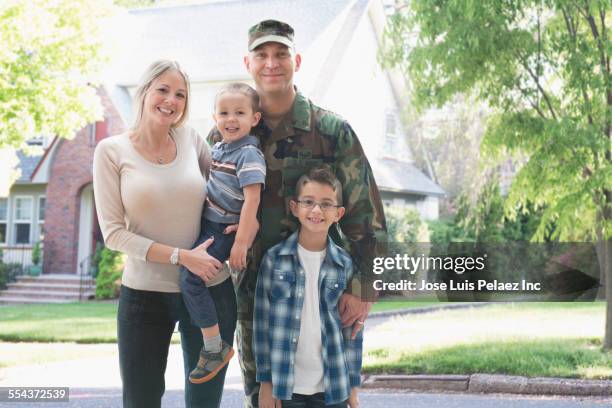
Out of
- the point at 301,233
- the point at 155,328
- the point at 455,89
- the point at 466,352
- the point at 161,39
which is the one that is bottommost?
the point at 466,352

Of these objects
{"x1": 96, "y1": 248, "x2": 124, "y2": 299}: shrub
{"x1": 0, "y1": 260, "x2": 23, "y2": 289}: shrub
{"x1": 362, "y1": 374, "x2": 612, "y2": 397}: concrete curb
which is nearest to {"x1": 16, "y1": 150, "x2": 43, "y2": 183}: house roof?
{"x1": 0, "y1": 260, "x2": 23, "y2": 289}: shrub

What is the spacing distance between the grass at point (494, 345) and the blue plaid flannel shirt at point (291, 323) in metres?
5.14

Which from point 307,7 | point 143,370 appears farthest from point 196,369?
point 307,7

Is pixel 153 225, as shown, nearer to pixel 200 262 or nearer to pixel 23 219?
pixel 200 262

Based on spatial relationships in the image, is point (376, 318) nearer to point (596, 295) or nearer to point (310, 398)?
point (596, 295)

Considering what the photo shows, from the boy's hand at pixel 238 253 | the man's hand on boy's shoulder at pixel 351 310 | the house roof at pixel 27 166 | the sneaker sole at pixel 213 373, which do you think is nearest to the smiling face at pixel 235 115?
the boy's hand at pixel 238 253

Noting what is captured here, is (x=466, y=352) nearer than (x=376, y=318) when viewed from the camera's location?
Yes

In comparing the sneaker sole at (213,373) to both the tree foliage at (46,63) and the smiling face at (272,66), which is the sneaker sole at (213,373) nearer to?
the smiling face at (272,66)

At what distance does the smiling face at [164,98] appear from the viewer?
11.6 ft

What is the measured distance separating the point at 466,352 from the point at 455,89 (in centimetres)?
359

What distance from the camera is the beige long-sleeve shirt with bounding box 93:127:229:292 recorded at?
3480 millimetres

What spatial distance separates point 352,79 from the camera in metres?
22.6

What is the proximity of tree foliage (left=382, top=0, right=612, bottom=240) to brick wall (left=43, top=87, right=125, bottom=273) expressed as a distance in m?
14.5

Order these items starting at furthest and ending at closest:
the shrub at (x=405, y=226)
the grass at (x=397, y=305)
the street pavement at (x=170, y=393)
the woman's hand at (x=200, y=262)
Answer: the shrub at (x=405, y=226) → the grass at (x=397, y=305) → the street pavement at (x=170, y=393) → the woman's hand at (x=200, y=262)
